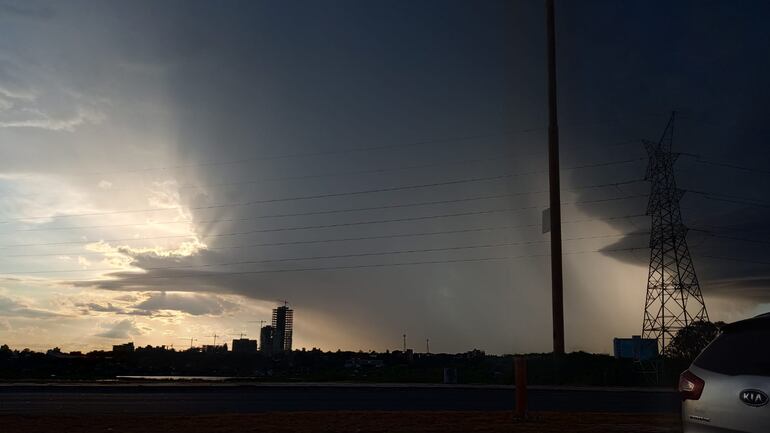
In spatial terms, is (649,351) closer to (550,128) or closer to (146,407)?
(550,128)

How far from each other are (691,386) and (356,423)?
8.97 m

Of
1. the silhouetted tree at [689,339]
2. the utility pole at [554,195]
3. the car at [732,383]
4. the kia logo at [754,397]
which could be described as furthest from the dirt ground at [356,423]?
the silhouetted tree at [689,339]

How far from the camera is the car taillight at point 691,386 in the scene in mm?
6574

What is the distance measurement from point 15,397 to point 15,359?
80698 millimetres

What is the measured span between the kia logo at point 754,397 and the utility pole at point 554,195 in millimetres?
32878

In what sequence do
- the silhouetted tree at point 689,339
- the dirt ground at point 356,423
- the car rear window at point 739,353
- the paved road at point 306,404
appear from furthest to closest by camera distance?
the silhouetted tree at point 689,339
the paved road at point 306,404
the dirt ground at point 356,423
the car rear window at point 739,353

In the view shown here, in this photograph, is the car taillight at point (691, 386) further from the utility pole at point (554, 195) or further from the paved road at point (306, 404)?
the utility pole at point (554, 195)

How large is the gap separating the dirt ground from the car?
627 centimetres

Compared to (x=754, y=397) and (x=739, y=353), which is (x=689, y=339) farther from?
(x=754, y=397)

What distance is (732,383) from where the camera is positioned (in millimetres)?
6145

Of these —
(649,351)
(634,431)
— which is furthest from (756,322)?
(649,351)

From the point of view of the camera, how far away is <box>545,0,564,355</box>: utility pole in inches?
1507

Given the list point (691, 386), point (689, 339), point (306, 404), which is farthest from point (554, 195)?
point (691, 386)

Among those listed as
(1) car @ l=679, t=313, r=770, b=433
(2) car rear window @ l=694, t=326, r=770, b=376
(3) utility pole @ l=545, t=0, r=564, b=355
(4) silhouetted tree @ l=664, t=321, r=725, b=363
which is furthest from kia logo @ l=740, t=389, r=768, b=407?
(4) silhouetted tree @ l=664, t=321, r=725, b=363
